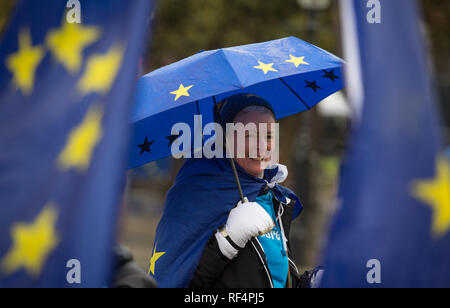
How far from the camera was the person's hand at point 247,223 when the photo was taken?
2.71 m

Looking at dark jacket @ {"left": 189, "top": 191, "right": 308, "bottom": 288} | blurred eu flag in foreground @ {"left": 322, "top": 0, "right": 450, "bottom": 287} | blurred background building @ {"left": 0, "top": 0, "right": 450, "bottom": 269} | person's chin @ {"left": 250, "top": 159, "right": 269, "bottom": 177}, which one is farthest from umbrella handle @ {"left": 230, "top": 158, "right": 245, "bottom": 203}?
blurred background building @ {"left": 0, "top": 0, "right": 450, "bottom": 269}

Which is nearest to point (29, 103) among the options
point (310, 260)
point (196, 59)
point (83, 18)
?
point (83, 18)

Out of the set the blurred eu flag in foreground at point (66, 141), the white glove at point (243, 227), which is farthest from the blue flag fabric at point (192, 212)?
the blurred eu flag in foreground at point (66, 141)

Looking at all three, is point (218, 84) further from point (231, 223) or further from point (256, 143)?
point (231, 223)

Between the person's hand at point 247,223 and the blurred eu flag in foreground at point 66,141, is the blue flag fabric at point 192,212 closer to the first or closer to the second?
the person's hand at point 247,223

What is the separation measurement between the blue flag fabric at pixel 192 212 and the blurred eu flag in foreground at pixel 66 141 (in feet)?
3.18

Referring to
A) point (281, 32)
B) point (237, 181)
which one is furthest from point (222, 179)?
point (281, 32)

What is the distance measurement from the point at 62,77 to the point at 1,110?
27 cm

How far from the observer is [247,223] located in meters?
2.72

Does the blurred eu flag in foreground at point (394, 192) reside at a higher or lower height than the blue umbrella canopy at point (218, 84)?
lower

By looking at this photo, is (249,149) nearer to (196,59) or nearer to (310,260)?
(196,59)

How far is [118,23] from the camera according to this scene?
6.77 ft

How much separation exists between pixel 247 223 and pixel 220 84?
75 cm
